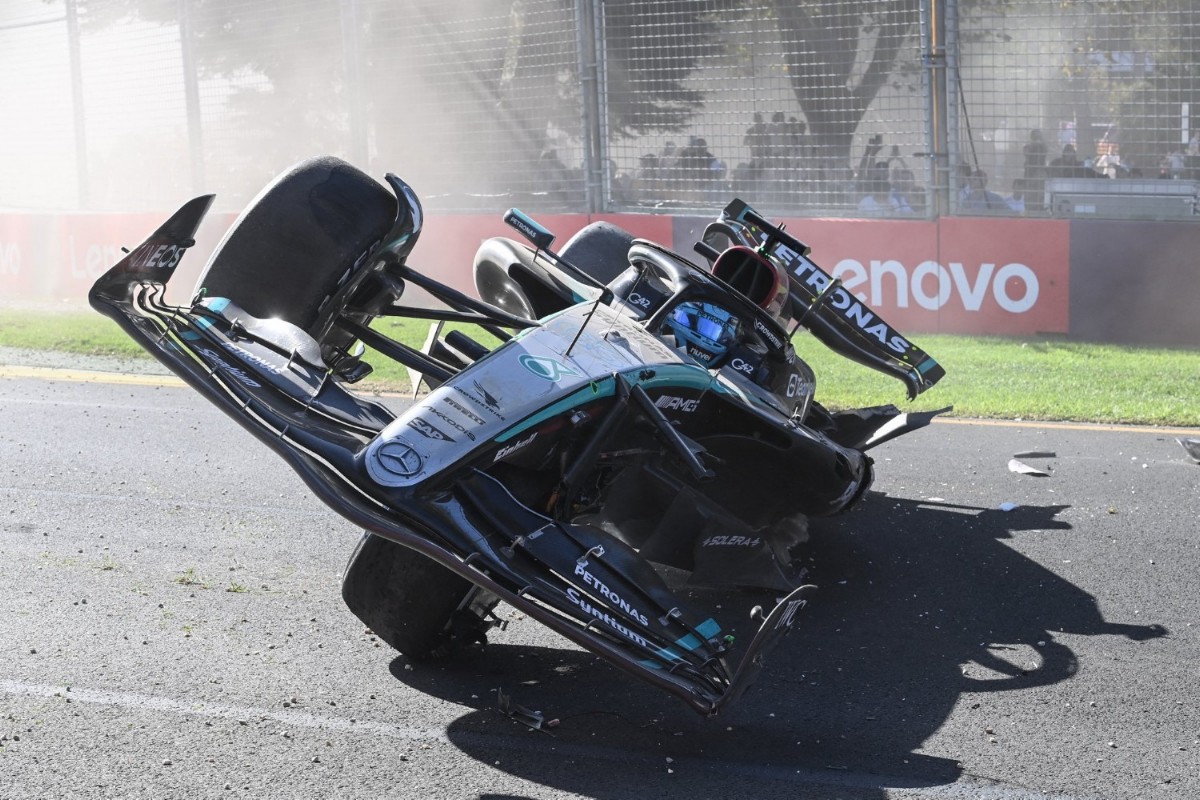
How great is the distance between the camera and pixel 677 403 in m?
4.62

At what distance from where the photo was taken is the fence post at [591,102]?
13594 millimetres

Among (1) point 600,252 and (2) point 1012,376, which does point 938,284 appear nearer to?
(2) point 1012,376

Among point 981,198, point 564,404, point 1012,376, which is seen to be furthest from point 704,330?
point 981,198

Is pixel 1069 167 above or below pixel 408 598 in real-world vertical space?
above

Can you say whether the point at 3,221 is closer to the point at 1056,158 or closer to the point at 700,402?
the point at 1056,158

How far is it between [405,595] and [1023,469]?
3.99 m

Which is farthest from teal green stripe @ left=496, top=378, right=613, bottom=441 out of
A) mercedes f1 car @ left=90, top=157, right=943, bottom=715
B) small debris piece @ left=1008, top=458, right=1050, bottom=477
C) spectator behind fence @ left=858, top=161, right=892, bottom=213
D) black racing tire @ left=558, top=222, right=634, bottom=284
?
spectator behind fence @ left=858, top=161, right=892, bottom=213

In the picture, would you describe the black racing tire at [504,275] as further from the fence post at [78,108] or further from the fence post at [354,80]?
the fence post at [78,108]


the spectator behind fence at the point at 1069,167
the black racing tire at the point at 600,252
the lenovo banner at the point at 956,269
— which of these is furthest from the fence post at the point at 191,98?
the black racing tire at the point at 600,252

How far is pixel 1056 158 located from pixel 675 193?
3746 mm

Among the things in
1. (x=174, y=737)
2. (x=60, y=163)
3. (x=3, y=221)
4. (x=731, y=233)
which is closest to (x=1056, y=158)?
(x=731, y=233)

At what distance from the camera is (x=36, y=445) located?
7574mm

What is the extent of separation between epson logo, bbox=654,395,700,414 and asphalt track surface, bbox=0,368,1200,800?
0.90 metres

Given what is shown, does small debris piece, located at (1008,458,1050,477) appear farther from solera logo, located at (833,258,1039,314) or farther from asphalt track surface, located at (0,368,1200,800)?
solera logo, located at (833,258,1039,314)
